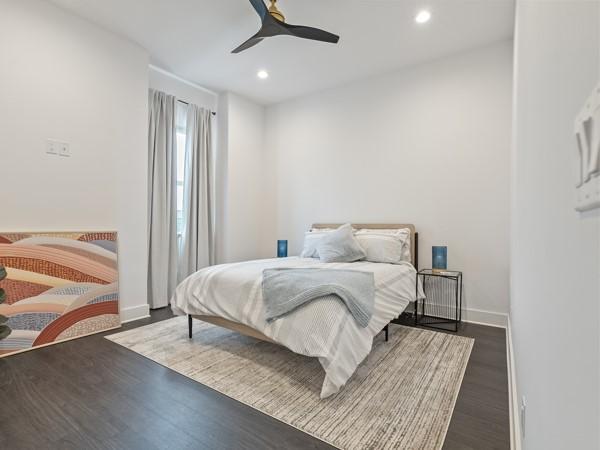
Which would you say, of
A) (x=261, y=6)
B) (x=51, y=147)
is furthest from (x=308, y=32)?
(x=51, y=147)

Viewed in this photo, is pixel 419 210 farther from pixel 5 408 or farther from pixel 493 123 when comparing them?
pixel 5 408

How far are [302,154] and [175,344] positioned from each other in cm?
304

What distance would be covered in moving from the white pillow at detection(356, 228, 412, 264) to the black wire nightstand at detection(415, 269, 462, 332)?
0.28m

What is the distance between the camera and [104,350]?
2625 mm

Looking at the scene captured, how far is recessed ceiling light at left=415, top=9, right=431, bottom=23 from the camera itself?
2811 millimetres

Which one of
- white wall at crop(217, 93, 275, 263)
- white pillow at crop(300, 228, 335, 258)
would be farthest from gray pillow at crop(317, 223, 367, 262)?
white wall at crop(217, 93, 275, 263)

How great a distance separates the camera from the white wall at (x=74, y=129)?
264 centimetres

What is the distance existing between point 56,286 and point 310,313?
2333 mm

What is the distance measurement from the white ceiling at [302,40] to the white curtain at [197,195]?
2.03 feet

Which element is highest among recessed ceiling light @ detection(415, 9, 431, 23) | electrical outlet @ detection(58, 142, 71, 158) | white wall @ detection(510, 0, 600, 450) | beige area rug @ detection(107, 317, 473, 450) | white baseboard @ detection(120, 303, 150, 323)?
recessed ceiling light @ detection(415, 9, 431, 23)

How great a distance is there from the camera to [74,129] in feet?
9.78

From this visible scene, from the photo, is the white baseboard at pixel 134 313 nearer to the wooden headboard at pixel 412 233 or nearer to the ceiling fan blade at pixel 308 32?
the wooden headboard at pixel 412 233

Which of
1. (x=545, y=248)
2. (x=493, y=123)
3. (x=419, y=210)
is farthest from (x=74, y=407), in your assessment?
(x=493, y=123)

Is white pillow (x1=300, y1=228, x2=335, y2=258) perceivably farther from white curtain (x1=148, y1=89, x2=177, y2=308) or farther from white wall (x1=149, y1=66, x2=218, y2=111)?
white wall (x1=149, y1=66, x2=218, y2=111)
